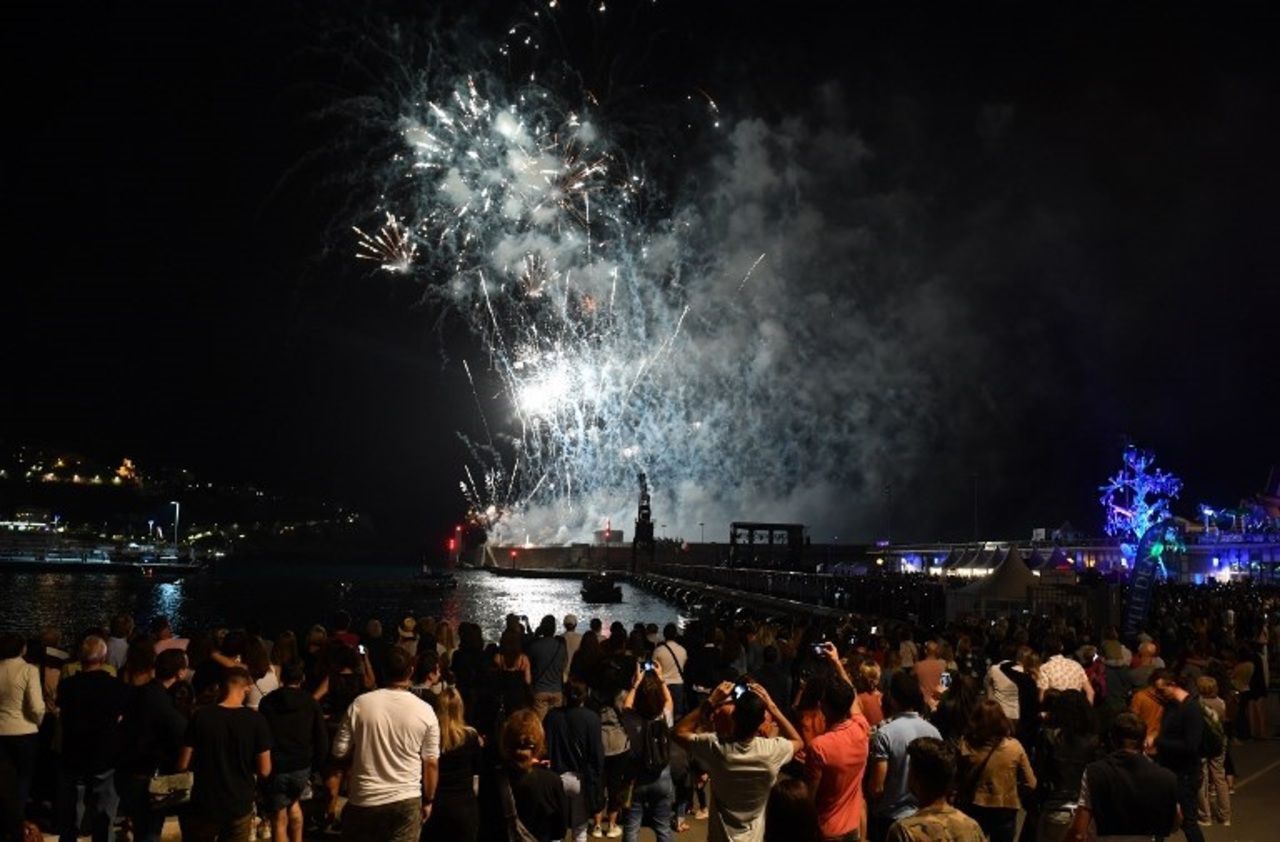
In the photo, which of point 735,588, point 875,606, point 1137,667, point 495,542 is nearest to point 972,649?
point 1137,667

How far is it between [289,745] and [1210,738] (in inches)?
311

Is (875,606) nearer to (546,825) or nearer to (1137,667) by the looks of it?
(1137,667)

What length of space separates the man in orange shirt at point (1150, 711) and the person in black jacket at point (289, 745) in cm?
683

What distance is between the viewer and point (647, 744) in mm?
7918

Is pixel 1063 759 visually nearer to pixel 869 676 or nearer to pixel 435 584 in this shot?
pixel 869 676

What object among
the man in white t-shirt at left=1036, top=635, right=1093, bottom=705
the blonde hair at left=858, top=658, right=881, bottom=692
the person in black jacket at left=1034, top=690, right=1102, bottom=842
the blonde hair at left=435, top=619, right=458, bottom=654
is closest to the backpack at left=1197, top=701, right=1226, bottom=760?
the man in white t-shirt at left=1036, top=635, right=1093, bottom=705

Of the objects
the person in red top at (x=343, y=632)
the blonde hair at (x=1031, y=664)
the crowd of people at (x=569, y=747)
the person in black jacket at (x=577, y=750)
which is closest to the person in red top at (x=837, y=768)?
the crowd of people at (x=569, y=747)

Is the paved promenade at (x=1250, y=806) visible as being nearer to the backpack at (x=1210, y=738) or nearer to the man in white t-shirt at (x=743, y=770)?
the backpack at (x=1210, y=738)

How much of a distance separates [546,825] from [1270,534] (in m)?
93.5

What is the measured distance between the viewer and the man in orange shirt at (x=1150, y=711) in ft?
27.8

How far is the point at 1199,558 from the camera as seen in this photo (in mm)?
84250

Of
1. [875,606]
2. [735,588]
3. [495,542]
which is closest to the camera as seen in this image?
[875,606]

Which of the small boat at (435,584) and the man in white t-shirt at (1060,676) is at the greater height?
the man in white t-shirt at (1060,676)

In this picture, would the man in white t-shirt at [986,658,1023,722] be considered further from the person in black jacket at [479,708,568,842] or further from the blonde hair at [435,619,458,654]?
the blonde hair at [435,619,458,654]
